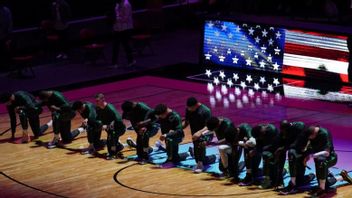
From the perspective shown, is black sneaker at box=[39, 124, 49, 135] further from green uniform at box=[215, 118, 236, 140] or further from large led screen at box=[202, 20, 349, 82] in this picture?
large led screen at box=[202, 20, 349, 82]

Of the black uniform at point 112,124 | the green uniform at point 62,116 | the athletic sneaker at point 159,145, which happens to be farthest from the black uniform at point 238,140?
the green uniform at point 62,116

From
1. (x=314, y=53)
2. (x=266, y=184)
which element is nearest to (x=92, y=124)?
(x=266, y=184)

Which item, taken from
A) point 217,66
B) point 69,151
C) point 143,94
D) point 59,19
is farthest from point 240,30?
point 69,151

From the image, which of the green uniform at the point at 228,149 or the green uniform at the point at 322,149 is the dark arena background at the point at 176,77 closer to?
the green uniform at the point at 228,149

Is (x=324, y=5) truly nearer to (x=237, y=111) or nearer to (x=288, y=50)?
(x=288, y=50)

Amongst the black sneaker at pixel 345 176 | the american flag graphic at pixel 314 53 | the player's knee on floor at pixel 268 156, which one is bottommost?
the black sneaker at pixel 345 176

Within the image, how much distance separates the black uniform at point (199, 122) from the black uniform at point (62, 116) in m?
3.05

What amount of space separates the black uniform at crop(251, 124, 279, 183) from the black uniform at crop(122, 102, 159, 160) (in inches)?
111

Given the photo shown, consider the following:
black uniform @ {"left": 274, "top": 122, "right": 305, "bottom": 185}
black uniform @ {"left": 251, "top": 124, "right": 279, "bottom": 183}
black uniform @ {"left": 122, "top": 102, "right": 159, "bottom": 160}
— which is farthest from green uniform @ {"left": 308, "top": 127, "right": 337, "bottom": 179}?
black uniform @ {"left": 122, "top": 102, "right": 159, "bottom": 160}

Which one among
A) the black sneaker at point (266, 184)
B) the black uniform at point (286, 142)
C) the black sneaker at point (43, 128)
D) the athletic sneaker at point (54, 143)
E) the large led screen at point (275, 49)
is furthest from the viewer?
the large led screen at point (275, 49)

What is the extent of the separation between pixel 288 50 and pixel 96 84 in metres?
5.43

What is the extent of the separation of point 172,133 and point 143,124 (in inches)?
29.5

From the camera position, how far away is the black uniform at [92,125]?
70.0ft

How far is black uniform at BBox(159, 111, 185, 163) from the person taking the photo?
2020 cm
